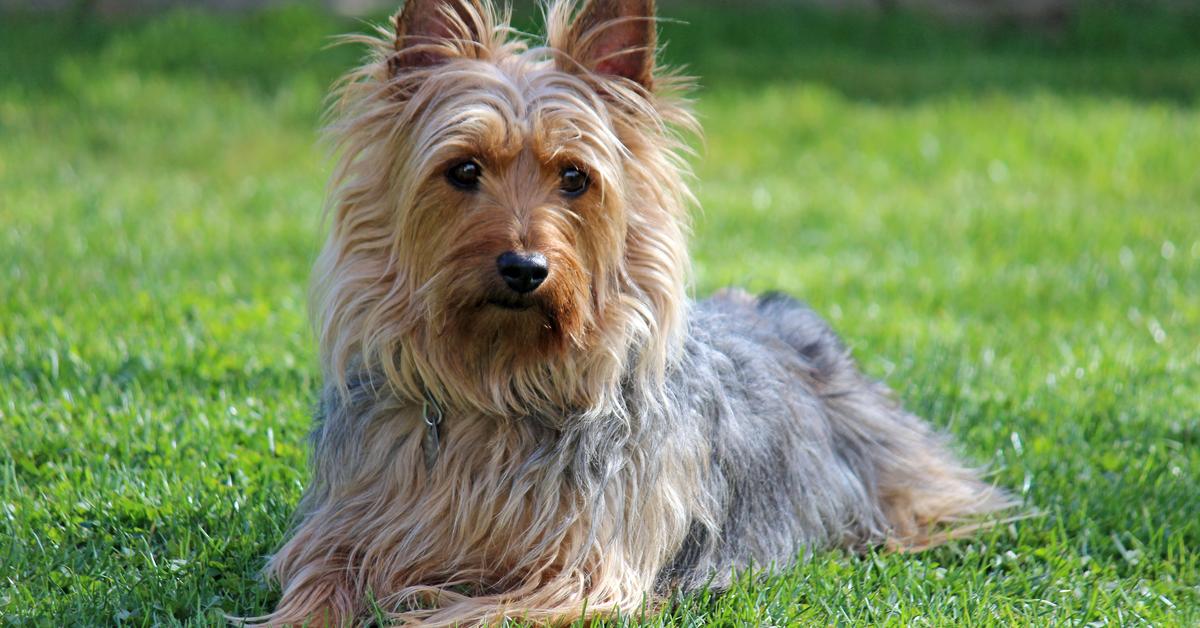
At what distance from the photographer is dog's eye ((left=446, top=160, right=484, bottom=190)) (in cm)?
378

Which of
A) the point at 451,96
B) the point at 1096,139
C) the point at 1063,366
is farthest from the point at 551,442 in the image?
the point at 1096,139

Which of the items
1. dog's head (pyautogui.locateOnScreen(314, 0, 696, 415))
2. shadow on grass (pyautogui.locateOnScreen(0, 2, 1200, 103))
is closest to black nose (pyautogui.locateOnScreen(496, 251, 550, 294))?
dog's head (pyautogui.locateOnScreen(314, 0, 696, 415))

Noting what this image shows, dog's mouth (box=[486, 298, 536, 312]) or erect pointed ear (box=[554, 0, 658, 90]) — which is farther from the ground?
erect pointed ear (box=[554, 0, 658, 90])

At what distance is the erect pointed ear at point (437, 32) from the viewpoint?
3.90m

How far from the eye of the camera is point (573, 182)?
3848mm

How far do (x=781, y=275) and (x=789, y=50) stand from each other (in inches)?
274

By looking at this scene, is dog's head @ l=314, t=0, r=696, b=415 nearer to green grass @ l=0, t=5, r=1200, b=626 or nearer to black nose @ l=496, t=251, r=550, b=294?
black nose @ l=496, t=251, r=550, b=294

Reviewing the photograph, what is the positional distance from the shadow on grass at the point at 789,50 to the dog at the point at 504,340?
29.7ft

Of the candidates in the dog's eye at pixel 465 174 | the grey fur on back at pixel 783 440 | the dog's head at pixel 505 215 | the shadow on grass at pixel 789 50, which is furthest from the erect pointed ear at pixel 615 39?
the shadow on grass at pixel 789 50

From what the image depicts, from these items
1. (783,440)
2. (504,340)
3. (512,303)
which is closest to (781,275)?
(783,440)

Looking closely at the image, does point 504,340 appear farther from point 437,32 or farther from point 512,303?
point 437,32

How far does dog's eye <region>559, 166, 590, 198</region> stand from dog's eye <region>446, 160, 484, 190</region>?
0.25 meters

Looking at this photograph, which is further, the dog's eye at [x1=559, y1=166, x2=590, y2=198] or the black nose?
the dog's eye at [x1=559, y1=166, x2=590, y2=198]

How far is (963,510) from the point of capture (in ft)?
16.2
